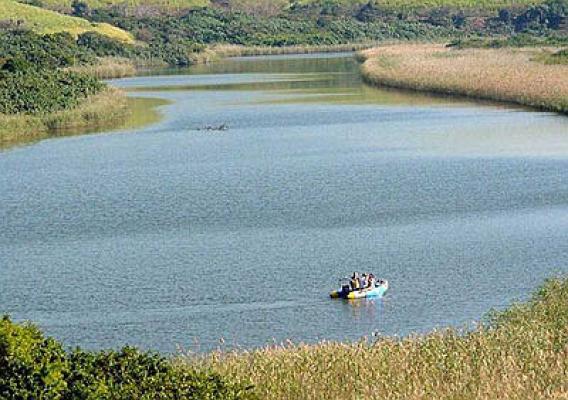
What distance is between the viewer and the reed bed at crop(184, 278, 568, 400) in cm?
1088

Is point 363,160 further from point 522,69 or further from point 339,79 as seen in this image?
point 339,79

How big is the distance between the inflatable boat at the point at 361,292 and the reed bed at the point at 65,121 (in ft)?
80.0

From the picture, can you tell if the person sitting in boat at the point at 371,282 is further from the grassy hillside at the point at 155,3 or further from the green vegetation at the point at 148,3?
the grassy hillside at the point at 155,3

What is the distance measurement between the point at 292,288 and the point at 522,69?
1665 inches

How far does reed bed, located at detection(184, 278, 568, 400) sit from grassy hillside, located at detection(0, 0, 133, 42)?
87923mm

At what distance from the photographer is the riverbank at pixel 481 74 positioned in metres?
→ 51.9

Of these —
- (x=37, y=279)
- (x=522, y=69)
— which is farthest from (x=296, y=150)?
(x=522, y=69)

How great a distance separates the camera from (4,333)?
32.2 ft

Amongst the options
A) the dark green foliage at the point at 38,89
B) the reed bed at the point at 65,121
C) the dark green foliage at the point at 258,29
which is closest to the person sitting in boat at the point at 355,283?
the reed bed at the point at 65,121

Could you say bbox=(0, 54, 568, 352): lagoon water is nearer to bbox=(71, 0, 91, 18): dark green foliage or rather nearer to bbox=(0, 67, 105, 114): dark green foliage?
bbox=(0, 67, 105, 114): dark green foliage

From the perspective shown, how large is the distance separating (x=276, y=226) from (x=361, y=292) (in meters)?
6.69

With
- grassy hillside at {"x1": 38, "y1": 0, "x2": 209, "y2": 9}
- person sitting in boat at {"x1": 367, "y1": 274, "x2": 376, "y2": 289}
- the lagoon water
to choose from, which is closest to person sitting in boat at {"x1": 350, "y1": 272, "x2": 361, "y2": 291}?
person sitting in boat at {"x1": 367, "y1": 274, "x2": 376, "y2": 289}

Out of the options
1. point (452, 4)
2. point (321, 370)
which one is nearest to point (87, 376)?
point (321, 370)

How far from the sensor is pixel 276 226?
26.0 meters
